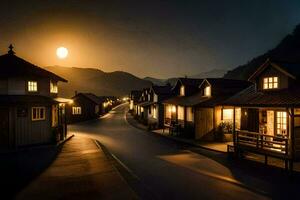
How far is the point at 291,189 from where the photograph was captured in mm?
11352

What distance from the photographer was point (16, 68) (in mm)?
22266

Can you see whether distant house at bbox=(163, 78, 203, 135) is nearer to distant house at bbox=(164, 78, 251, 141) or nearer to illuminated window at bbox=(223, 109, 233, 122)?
distant house at bbox=(164, 78, 251, 141)

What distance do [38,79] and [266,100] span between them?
1916cm

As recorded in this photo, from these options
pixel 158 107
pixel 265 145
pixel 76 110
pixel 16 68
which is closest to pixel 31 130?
pixel 16 68

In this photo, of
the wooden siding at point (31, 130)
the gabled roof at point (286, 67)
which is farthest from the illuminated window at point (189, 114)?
the wooden siding at point (31, 130)

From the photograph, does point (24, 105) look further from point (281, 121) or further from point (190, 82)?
point (190, 82)

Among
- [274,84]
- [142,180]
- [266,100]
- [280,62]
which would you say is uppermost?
[280,62]

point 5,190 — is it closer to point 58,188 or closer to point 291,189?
point 58,188

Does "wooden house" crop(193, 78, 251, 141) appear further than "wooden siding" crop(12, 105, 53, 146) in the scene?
Yes

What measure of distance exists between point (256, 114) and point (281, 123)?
2204 mm

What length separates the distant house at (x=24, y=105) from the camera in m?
20.2

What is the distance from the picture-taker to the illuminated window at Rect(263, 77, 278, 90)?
59.0ft

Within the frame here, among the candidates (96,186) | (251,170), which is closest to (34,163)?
(96,186)

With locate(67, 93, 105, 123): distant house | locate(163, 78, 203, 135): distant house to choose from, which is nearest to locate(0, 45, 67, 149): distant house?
locate(163, 78, 203, 135): distant house
